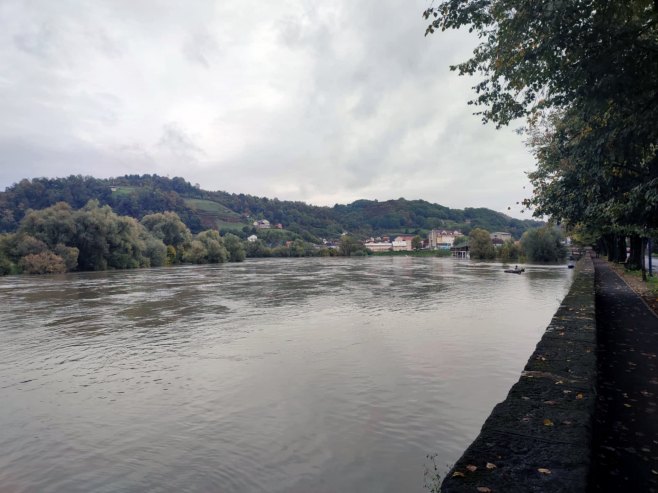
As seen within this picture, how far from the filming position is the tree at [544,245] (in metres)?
77.5

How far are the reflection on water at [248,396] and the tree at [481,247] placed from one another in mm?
85488

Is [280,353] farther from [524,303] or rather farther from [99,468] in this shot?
[524,303]

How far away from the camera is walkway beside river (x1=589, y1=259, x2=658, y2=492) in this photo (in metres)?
4.30

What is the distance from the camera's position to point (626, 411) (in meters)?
5.81

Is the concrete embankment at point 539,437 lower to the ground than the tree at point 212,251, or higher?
lower

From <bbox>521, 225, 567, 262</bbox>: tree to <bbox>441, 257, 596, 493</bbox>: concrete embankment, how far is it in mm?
78273

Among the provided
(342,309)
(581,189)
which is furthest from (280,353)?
(581,189)

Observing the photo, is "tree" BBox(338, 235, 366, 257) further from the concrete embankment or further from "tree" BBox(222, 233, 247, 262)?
the concrete embankment

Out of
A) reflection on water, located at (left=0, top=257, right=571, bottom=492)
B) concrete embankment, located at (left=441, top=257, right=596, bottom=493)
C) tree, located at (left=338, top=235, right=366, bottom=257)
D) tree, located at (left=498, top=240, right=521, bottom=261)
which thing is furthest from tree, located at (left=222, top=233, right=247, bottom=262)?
concrete embankment, located at (left=441, top=257, right=596, bottom=493)

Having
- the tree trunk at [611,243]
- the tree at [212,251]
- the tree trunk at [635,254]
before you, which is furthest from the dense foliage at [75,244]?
the tree trunk at [611,243]

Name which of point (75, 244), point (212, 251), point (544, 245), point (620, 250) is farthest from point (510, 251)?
point (75, 244)

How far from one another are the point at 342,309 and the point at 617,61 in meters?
16.8

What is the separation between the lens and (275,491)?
593 centimetres

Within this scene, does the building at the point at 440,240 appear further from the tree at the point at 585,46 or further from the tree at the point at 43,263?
the tree at the point at 585,46
